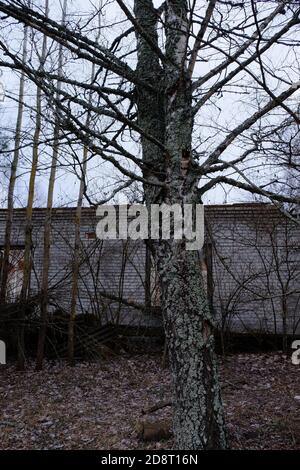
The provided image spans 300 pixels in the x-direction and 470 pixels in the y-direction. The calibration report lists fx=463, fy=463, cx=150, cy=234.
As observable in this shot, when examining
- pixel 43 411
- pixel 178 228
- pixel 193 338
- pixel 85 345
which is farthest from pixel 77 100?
pixel 85 345

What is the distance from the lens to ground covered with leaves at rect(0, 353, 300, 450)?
4527 mm

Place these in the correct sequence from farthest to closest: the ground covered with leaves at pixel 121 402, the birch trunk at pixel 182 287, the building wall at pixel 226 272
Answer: the building wall at pixel 226 272
the ground covered with leaves at pixel 121 402
the birch trunk at pixel 182 287

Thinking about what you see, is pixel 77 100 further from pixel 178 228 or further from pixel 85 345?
pixel 85 345

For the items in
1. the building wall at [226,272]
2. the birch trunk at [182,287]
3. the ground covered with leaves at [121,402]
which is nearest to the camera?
the birch trunk at [182,287]

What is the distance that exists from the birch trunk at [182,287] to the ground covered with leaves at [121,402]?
1020 mm

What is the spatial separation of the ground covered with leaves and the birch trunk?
102 cm

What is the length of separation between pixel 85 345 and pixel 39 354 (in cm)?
101

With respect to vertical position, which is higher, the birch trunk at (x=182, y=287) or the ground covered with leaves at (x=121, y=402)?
the birch trunk at (x=182, y=287)

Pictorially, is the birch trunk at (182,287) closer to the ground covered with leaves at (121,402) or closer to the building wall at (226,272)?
the ground covered with leaves at (121,402)

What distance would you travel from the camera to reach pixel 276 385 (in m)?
6.91

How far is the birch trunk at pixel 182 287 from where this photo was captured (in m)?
3.10

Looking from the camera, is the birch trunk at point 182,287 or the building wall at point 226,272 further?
the building wall at point 226,272

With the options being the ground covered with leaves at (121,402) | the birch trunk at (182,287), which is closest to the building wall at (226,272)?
the ground covered with leaves at (121,402)
